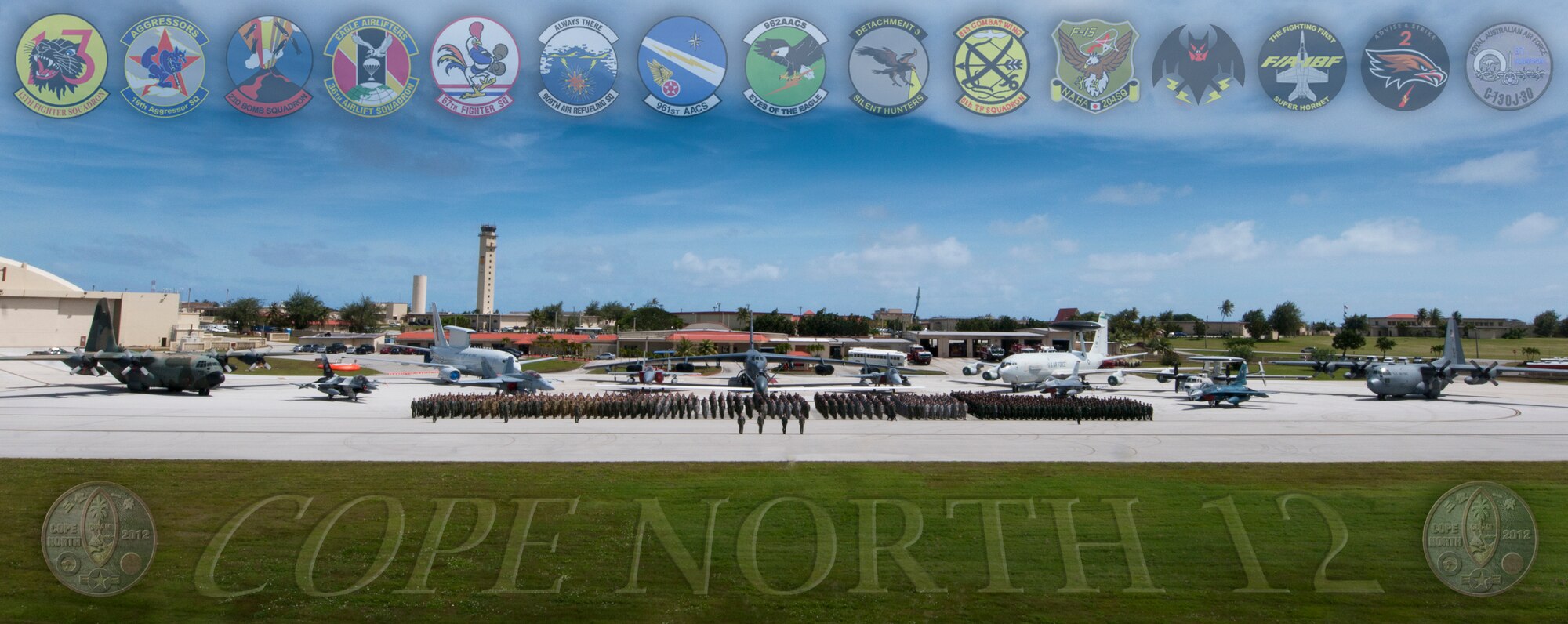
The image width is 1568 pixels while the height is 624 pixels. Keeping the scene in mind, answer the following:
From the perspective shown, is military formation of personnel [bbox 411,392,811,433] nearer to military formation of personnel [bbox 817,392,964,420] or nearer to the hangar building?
military formation of personnel [bbox 817,392,964,420]

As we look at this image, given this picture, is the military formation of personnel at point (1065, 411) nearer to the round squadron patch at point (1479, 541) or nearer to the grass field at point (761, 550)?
the grass field at point (761, 550)

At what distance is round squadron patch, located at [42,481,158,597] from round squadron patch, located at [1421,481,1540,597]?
18.3 m

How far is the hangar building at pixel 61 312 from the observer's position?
247 ft

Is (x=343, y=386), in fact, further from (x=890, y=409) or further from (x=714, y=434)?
(x=890, y=409)

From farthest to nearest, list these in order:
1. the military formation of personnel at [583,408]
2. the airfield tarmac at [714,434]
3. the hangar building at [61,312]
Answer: the hangar building at [61,312] → the military formation of personnel at [583,408] → the airfield tarmac at [714,434]

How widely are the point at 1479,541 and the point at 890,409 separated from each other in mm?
26719

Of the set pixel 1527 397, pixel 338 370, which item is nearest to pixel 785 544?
pixel 338 370

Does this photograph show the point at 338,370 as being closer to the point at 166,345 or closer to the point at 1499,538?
the point at 166,345

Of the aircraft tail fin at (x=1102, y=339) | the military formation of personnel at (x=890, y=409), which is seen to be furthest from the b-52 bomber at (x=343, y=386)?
the aircraft tail fin at (x=1102, y=339)

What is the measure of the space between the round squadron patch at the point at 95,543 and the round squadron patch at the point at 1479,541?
59.9 ft

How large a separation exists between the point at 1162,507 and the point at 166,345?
341ft

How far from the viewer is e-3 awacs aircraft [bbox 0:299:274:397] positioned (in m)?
42.3

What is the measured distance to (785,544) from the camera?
1342 centimetres

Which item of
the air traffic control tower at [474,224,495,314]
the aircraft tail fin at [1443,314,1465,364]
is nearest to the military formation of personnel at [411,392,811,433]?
the aircraft tail fin at [1443,314,1465,364]
